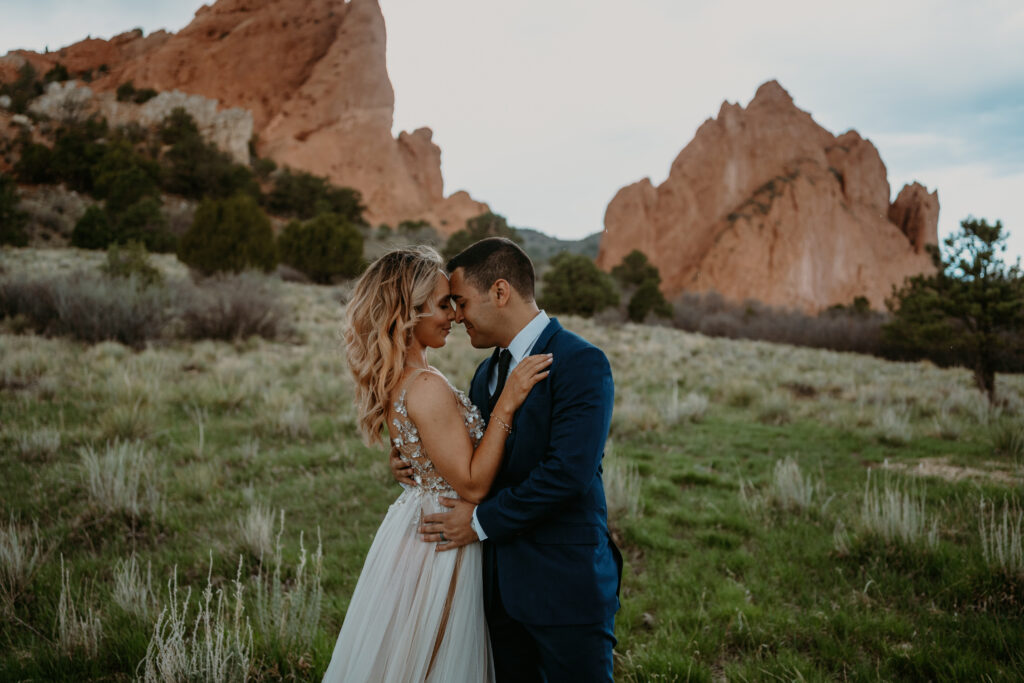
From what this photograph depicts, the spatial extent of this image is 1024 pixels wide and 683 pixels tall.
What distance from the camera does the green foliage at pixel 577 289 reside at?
29172mm

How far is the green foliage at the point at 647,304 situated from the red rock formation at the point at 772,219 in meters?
31.3

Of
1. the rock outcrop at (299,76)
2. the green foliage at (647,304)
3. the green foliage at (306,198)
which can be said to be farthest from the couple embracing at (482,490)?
the rock outcrop at (299,76)

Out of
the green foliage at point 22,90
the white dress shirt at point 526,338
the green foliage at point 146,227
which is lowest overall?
the white dress shirt at point 526,338

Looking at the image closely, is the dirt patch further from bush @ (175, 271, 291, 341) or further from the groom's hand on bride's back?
bush @ (175, 271, 291, 341)

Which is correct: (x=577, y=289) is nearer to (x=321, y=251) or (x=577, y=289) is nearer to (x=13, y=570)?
(x=321, y=251)

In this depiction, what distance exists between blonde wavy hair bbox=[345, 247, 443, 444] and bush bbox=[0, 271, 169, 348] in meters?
12.6

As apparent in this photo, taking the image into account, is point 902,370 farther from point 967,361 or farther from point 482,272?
point 482,272

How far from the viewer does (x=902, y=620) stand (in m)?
3.36

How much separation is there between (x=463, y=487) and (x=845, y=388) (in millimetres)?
13712

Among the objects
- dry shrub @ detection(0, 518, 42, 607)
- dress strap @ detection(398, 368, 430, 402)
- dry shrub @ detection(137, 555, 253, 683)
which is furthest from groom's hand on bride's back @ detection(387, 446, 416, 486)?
dry shrub @ detection(0, 518, 42, 607)

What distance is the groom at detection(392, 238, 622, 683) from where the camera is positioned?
6.43ft

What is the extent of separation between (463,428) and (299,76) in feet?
318

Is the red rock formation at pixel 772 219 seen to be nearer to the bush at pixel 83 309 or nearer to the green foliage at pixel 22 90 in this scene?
the green foliage at pixel 22 90

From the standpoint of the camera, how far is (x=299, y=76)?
8375 centimetres
